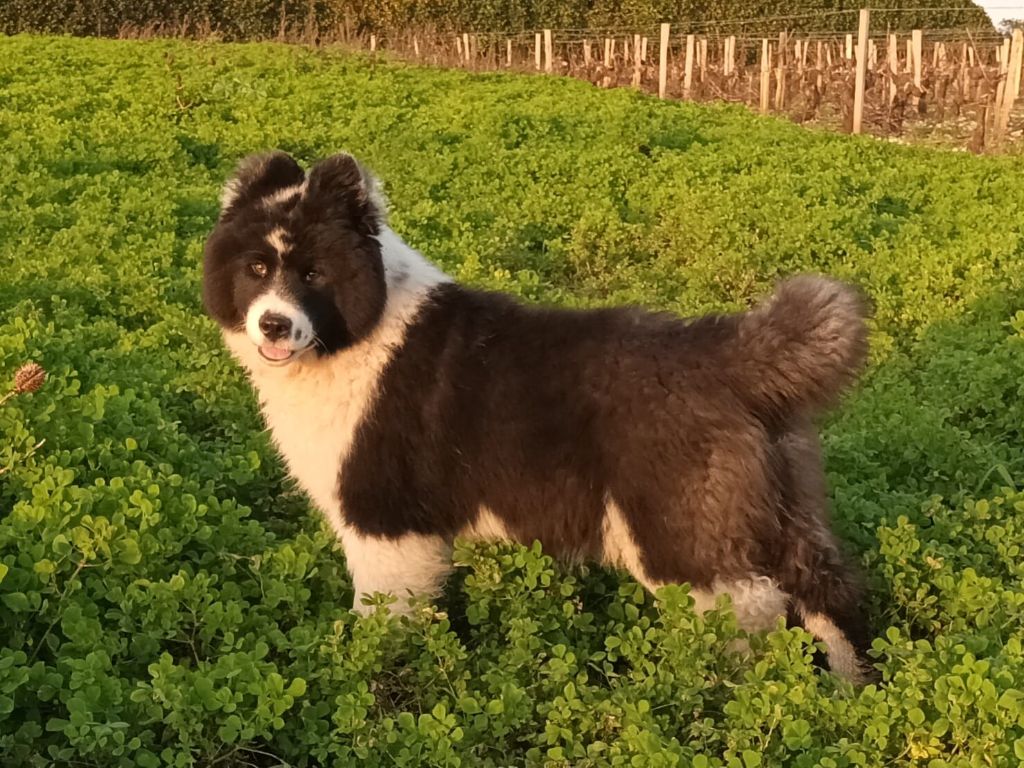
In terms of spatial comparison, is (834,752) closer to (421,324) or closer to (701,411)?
(701,411)

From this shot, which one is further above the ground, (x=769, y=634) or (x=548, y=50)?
(x=548, y=50)

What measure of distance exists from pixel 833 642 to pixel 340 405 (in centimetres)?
209

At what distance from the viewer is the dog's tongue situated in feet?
12.6

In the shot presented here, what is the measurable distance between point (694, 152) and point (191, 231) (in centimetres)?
707

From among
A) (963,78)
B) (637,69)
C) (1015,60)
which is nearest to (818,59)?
(637,69)

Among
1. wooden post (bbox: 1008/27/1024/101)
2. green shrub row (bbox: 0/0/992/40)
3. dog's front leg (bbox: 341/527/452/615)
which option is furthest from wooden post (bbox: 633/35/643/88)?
dog's front leg (bbox: 341/527/452/615)

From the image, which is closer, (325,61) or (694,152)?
(694,152)

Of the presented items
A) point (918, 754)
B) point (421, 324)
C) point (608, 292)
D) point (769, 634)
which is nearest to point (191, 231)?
point (608, 292)

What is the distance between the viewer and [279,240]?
391 centimetres

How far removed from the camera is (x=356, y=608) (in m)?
3.99

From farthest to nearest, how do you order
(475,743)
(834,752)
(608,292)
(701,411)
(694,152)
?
(694,152) < (608,292) < (701,411) < (475,743) < (834,752)

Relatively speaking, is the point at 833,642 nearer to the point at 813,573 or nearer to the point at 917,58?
the point at 813,573

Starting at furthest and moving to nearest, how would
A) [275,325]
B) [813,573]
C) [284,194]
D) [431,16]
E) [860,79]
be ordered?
[431,16], [860,79], [284,194], [275,325], [813,573]

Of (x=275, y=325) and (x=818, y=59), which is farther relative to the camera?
(x=818, y=59)
